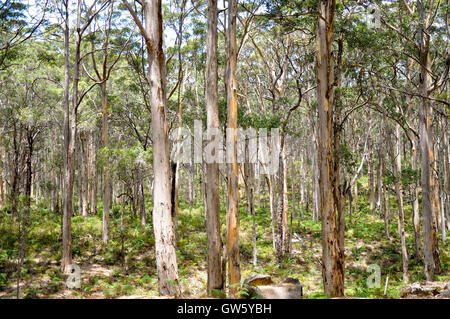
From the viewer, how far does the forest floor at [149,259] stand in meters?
11.1

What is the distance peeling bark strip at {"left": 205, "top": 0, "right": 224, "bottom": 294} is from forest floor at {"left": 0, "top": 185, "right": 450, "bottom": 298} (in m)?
2.83

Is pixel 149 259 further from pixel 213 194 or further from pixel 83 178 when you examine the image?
pixel 83 178

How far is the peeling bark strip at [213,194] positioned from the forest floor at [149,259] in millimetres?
2829

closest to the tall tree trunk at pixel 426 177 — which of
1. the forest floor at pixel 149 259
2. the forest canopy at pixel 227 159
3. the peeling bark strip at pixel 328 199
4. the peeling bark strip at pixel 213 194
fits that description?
the forest canopy at pixel 227 159

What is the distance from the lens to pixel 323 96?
8.27 metres

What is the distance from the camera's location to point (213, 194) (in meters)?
8.37

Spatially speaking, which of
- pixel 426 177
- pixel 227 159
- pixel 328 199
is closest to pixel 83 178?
pixel 227 159


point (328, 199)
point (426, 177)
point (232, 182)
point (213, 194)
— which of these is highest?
point (232, 182)

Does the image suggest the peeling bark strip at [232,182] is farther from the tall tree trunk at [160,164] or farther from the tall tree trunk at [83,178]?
the tall tree trunk at [83,178]

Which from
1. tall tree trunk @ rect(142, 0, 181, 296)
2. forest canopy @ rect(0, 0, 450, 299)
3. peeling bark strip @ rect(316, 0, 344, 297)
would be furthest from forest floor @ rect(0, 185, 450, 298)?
tall tree trunk @ rect(142, 0, 181, 296)

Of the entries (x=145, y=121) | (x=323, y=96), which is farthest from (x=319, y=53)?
(x=145, y=121)

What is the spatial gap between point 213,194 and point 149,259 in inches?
304
